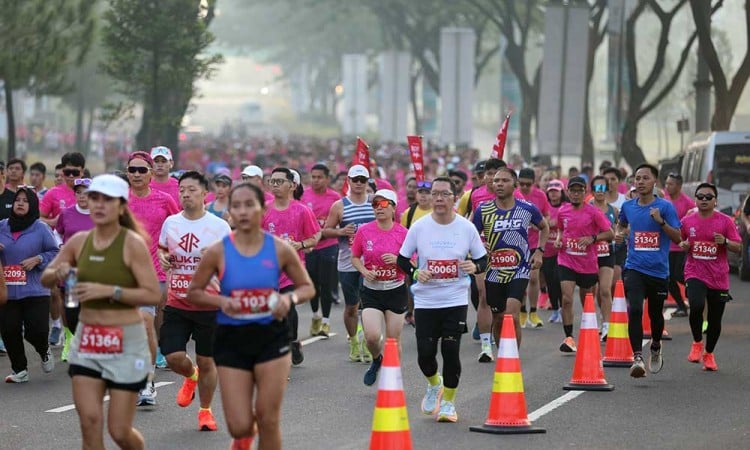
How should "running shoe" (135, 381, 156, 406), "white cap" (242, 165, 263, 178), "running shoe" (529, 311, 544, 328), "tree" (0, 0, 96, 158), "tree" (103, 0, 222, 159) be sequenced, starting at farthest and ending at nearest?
"tree" (0, 0, 96, 158) → "tree" (103, 0, 222, 159) → "running shoe" (529, 311, 544, 328) → "white cap" (242, 165, 263, 178) → "running shoe" (135, 381, 156, 406)

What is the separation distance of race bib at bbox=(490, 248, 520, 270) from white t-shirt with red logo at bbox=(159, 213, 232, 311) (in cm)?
355

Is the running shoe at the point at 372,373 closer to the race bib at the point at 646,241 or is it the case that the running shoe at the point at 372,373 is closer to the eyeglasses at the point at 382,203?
the eyeglasses at the point at 382,203

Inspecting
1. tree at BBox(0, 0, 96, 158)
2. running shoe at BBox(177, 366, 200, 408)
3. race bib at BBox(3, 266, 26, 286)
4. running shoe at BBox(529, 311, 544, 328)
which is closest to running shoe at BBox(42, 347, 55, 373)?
race bib at BBox(3, 266, 26, 286)

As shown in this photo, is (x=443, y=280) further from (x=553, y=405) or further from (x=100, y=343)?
(x=100, y=343)

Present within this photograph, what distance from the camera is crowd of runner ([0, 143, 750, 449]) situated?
28.7 ft

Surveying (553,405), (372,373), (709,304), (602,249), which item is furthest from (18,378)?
(602,249)

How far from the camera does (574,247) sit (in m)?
17.2

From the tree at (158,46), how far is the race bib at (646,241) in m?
17.4

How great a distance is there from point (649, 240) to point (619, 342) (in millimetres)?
1141

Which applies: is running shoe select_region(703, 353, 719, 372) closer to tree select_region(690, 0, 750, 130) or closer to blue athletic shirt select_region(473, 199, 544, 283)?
blue athletic shirt select_region(473, 199, 544, 283)

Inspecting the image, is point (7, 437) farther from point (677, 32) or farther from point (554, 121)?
point (677, 32)

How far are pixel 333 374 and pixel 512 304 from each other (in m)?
1.72

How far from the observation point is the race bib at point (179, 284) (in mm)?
11750

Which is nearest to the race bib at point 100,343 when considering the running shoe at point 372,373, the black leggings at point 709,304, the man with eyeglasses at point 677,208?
the running shoe at point 372,373
